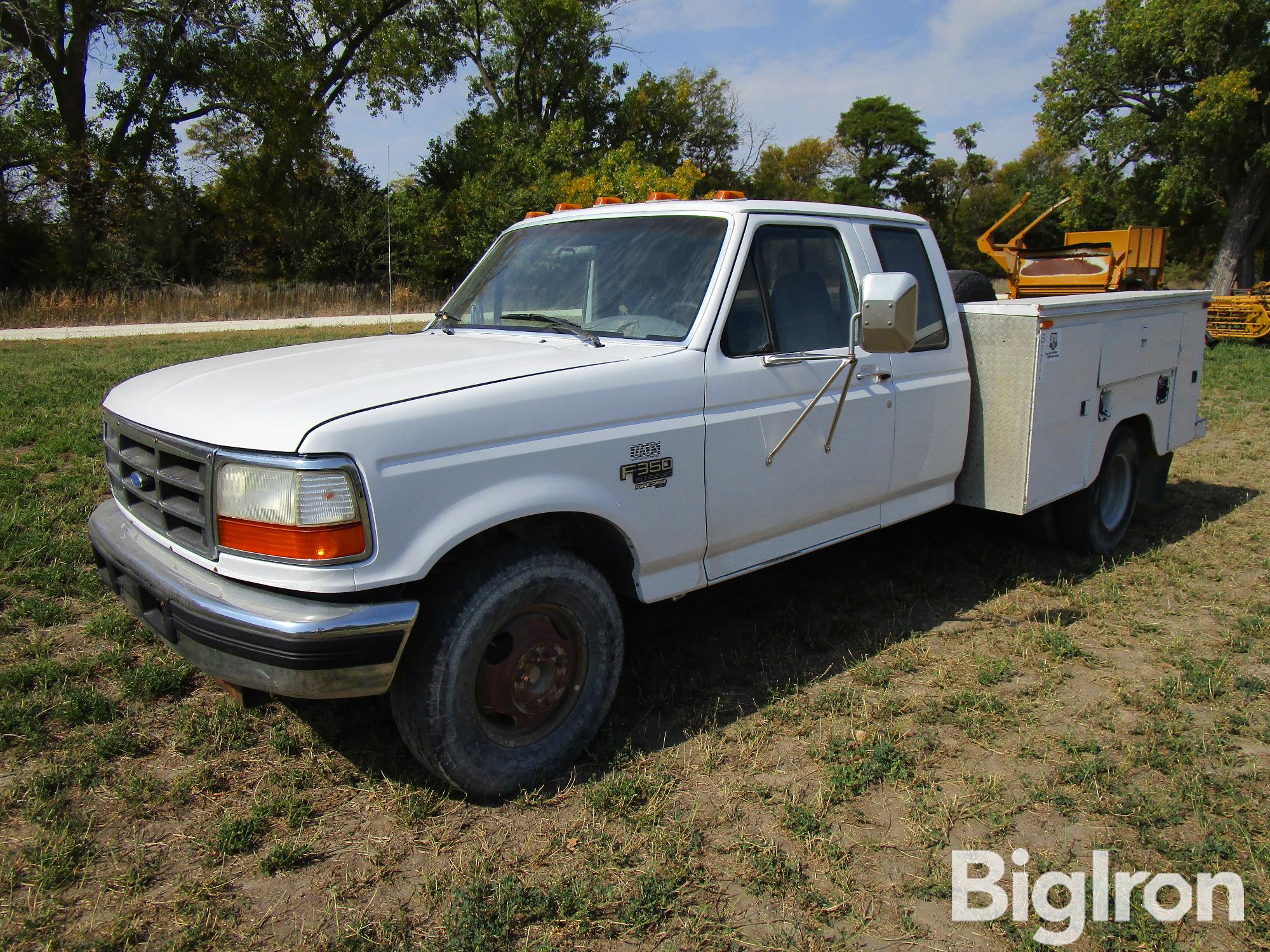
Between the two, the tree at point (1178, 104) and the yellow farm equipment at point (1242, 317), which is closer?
the yellow farm equipment at point (1242, 317)

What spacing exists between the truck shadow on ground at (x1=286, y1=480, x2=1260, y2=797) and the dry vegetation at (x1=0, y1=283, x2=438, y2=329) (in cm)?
1841

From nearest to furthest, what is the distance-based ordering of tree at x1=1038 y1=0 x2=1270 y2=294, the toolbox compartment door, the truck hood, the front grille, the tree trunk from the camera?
the truck hood → the front grille → the toolbox compartment door → tree at x1=1038 y1=0 x2=1270 y2=294 → the tree trunk

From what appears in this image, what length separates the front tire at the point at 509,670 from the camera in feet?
9.49

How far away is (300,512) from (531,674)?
1006 millimetres

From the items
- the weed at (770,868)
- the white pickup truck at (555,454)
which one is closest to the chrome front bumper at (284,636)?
the white pickup truck at (555,454)

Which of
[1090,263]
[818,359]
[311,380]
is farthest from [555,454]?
[1090,263]

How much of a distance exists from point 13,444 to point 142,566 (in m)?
4.62

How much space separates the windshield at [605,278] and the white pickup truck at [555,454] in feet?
0.05

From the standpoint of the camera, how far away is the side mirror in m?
3.27

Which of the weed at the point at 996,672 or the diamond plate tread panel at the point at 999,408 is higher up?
the diamond plate tread panel at the point at 999,408

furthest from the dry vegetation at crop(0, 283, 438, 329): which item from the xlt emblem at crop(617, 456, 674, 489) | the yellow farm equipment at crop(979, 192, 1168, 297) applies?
the xlt emblem at crop(617, 456, 674, 489)

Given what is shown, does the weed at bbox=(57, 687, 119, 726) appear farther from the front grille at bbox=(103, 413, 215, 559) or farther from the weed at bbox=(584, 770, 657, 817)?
the weed at bbox=(584, 770, 657, 817)

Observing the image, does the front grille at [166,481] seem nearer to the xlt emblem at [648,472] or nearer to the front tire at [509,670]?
the front tire at [509,670]

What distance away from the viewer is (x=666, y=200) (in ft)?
13.8
